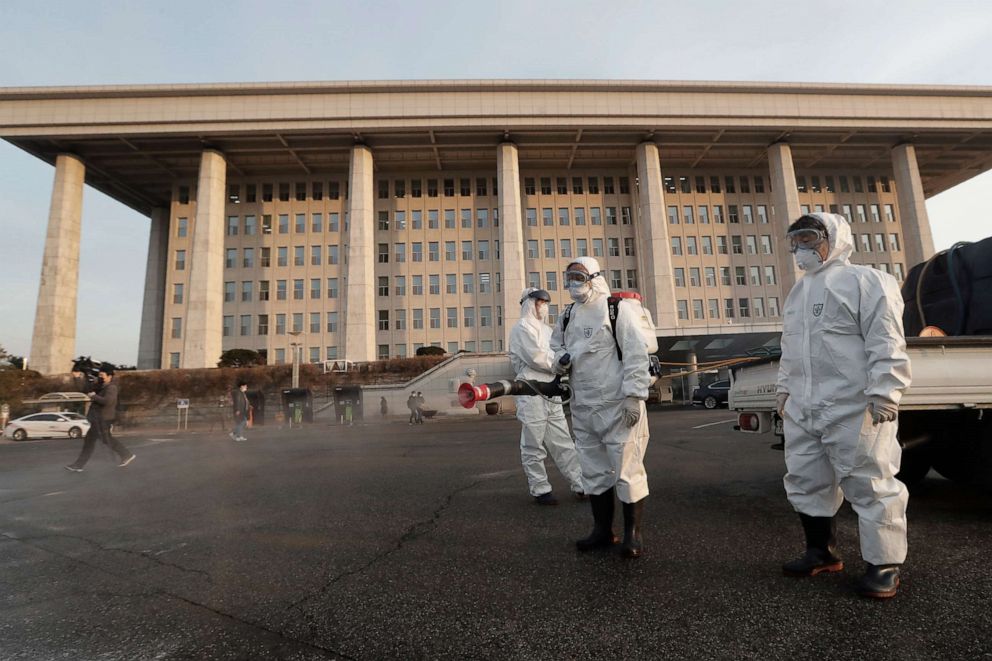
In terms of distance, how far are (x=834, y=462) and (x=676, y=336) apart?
33.2m

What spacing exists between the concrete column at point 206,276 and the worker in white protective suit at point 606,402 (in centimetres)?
3900

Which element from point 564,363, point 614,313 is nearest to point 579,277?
point 614,313

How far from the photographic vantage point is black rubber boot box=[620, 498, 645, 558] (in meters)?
3.32

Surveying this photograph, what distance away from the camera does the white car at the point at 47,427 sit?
2245 cm

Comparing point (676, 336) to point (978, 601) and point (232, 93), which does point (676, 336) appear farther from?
point (232, 93)

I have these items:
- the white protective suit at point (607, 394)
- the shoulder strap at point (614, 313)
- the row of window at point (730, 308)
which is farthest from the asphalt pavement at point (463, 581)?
the row of window at point (730, 308)

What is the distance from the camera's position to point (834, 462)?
9.31 ft

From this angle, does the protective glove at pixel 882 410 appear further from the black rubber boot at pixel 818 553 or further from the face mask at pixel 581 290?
the face mask at pixel 581 290

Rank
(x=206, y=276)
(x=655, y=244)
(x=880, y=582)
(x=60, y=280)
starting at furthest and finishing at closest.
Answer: (x=655, y=244) < (x=206, y=276) < (x=60, y=280) < (x=880, y=582)

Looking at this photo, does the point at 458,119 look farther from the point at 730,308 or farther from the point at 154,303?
the point at 154,303

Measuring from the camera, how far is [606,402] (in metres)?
3.59

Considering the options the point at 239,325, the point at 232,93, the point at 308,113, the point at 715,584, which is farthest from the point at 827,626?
the point at 239,325

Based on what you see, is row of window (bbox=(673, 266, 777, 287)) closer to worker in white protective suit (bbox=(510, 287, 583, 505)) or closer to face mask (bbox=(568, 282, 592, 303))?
worker in white protective suit (bbox=(510, 287, 583, 505))

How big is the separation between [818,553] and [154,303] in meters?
53.8
